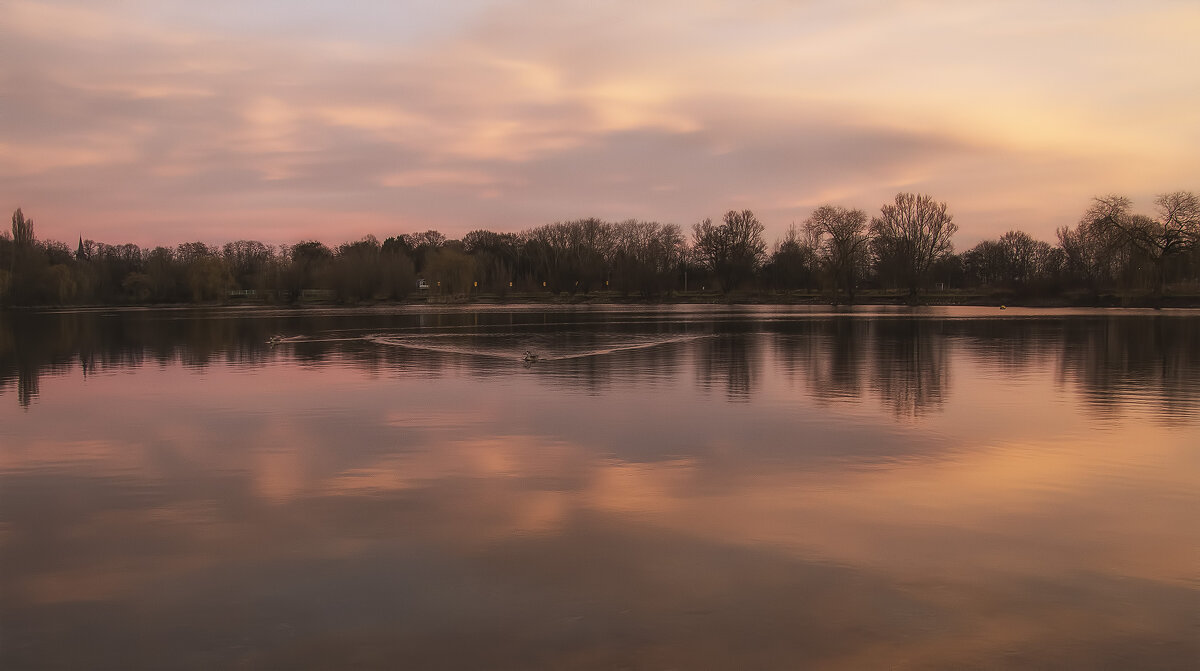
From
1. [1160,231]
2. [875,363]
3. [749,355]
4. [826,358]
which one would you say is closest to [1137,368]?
[875,363]

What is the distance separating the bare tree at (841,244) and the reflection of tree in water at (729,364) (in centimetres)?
5921

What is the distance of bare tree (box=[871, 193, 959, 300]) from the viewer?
278ft

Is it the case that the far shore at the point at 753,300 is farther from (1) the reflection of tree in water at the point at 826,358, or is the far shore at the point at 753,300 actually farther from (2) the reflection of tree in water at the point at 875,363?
(2) the reflection of tree in water at the point at 875,363

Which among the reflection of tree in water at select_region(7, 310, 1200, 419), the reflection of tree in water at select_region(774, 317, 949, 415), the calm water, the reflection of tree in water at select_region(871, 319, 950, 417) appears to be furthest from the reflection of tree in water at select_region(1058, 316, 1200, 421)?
the reflection of tree in water at select_region(774, 317, 949, 415)

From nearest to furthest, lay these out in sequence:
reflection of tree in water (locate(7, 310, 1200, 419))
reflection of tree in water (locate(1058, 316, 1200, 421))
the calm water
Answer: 1. the calm water
2. reflection of tree in water (locate(1058, 316, 1200, 421))
3. reflection of tree in water (locate(7, 310, 1200, 419))

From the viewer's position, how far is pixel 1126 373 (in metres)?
17.6

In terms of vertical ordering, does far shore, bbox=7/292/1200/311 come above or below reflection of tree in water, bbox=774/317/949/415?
above

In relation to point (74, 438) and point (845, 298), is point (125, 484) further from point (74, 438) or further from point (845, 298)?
point (845, 298)

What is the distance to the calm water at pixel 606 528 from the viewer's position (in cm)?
473

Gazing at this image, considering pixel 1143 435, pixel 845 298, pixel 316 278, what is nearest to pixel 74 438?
pixel 1143 435

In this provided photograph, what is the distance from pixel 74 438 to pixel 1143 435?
14456 millimetres

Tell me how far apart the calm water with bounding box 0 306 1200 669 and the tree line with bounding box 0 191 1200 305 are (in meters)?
53.2

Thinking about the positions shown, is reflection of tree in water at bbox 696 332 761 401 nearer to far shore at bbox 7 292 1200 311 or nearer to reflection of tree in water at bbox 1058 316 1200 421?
reflection of tree in water at bbox 1058 316 1200 421

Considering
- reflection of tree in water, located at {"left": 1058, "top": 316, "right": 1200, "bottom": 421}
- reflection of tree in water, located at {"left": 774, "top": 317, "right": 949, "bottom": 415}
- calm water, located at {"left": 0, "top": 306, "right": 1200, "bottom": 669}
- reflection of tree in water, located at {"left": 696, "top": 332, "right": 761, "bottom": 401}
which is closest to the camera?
calm water, located at {"left": 0, "top": 306, "right": 1200, "bottom": 669}
